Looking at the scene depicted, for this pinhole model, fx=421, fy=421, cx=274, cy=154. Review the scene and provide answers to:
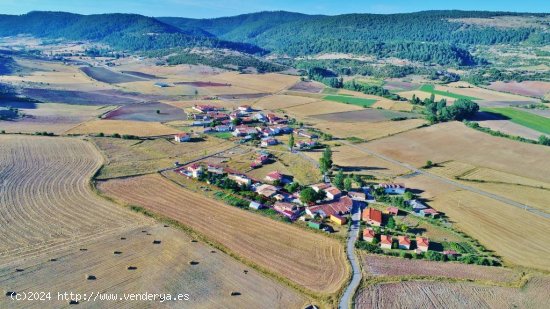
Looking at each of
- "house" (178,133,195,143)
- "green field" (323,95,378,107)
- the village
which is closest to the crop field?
"house" (178,133,195,143)

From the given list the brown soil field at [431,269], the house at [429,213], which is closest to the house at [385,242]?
the brown soil field at [431,269]

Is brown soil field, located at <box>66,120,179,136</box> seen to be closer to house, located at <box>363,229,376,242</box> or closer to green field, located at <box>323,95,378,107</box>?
house, located at <box>363,229,376,242</box>

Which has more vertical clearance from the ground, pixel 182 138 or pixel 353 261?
pixel 182 138

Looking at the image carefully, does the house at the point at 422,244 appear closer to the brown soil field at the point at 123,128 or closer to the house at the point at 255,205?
the house at the point at 255,205

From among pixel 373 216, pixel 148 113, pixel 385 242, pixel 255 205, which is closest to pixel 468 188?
pixel 373 216

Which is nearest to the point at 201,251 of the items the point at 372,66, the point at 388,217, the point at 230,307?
the point at 230,307

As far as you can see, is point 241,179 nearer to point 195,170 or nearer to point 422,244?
point 195,170
